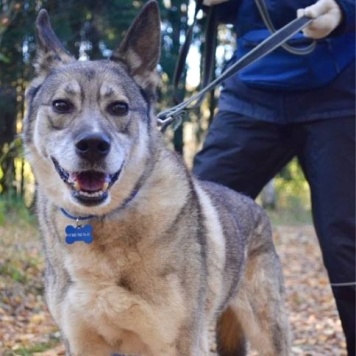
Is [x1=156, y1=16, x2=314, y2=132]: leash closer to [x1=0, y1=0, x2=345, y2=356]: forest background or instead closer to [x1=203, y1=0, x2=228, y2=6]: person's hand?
[x1=203, y1=0, x2=228, y2=6]: person's hand

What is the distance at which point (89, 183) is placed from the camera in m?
3.42

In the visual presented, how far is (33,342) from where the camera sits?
5.58m

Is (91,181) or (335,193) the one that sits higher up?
(91,181)

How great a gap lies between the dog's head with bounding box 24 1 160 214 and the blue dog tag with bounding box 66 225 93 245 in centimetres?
8

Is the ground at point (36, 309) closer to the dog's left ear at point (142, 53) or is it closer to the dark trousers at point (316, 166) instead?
the dark trousers at point (316, 166)

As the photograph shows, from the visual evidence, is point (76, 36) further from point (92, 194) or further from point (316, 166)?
point (92, 194)

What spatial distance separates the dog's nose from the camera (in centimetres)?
329

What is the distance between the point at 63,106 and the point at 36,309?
3.33 metres

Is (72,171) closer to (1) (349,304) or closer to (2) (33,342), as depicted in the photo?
(1) (349,304)

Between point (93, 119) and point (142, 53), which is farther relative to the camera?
point (142, 53)

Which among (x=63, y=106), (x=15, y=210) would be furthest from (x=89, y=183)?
(x=15, y=210)

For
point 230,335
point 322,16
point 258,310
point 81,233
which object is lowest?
point 230,335

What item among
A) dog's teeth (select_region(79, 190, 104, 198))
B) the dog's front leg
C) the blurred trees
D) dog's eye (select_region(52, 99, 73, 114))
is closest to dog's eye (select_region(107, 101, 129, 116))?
dog's eye (select_region(52, 99, 73, 114))

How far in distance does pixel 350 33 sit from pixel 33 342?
3.09 m
